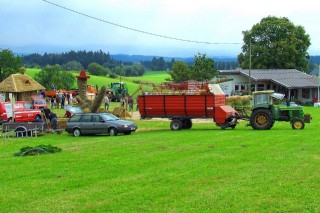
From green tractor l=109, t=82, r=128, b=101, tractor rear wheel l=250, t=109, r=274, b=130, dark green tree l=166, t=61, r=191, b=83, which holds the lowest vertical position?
tractor rear wheel l=250, t=109, r=274, b=130

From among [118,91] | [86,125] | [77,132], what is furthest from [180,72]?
[86,125]

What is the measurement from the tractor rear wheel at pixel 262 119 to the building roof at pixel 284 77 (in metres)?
41.3

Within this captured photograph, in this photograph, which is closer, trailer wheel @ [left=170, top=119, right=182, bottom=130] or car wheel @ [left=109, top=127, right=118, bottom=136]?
car wheel @ [left=109, top=127, right=118, bottom=136]

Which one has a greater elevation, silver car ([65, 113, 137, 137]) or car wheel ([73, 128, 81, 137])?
silver car ([65, 113, 137, 137])

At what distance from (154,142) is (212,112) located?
8.89m

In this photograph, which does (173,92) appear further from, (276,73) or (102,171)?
(276,73)

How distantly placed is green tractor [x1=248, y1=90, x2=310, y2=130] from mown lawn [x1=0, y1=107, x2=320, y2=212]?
8268 millimetres

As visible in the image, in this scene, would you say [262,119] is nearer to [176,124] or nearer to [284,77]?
[176,124]

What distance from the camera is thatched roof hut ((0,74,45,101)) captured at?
198 ft

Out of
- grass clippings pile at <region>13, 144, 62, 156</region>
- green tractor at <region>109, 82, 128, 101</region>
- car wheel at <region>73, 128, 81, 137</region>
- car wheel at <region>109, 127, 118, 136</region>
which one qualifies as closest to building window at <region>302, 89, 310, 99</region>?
green tractor at <region>109, 82, 128, 101</region>

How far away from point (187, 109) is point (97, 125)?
18.3 feet

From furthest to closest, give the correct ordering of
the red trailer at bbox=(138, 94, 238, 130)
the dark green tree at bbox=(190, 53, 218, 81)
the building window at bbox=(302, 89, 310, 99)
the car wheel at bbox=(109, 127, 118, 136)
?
the building window at bbox=(302, 89, 310, 99), the dark green tree at bbox=(190, 53, 218, 81), the red trailer at bbox=(138, 94, 238, 130), the car wheel at bbox=(109, 127, 118, 136)

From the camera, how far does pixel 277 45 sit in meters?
83.6

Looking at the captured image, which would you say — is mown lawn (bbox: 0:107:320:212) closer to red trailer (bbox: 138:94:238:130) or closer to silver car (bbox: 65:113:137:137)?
silver car (bbox: 65:113:137:137)
